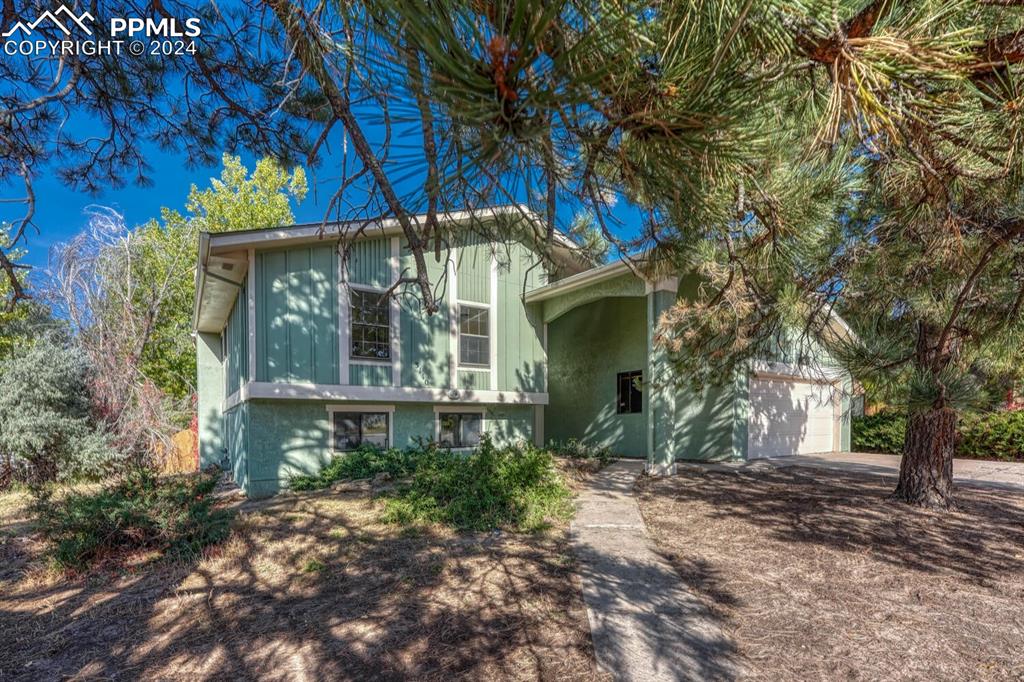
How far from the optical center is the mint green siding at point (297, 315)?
7.39m

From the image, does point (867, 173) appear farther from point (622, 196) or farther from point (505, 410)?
point (505, 410)

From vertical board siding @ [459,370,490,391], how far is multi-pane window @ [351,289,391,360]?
1533mm

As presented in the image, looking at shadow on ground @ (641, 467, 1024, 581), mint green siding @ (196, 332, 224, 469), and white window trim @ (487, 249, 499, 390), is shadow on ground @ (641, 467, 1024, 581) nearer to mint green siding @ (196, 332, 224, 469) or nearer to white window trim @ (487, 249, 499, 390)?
white window trim @ (487, 249, 499, 390)

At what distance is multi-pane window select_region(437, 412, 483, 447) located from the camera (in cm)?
946

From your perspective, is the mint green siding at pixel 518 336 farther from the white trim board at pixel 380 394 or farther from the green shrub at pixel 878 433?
the green shrub at pixel 878 433

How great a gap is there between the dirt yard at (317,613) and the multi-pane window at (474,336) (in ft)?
16.3

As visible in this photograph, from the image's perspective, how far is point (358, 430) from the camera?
8.52 m

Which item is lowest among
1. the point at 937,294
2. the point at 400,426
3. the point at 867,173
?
the point at 400,426

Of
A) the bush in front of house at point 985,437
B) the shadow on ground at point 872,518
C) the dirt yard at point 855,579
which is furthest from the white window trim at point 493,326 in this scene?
the bush in front of house at point 985,437

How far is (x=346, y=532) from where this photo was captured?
4.96 meters

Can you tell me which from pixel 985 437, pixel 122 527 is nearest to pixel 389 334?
pixel 122 527

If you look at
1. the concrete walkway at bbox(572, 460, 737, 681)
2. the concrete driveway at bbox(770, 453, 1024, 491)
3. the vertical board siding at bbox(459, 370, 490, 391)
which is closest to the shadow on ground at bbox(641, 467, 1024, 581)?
the concrete driveway at bbox(770, 453, 1024, 491)

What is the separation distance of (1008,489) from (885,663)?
287 inches

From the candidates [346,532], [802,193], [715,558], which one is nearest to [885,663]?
[715,558]
